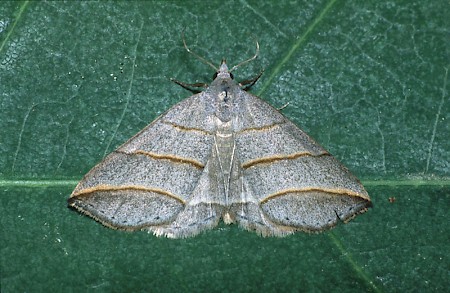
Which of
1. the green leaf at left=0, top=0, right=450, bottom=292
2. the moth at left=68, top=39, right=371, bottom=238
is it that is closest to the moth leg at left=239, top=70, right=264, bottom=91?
the green leaf at left=0, top=0, right=450, bottom=292

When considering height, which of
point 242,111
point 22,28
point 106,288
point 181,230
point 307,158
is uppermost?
point 22,28

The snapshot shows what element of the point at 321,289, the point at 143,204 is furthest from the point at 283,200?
the point at 143,204

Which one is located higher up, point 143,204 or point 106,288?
point 143,204

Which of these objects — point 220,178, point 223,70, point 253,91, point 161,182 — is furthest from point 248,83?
point 161,182

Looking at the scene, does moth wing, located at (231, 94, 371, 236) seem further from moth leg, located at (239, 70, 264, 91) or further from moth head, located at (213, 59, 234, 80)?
moth head, located at (213, 59, 234, 80)

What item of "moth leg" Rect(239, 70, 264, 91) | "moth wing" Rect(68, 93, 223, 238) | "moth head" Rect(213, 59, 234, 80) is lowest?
"moth wing" Rect(68, 93, 223, 238)

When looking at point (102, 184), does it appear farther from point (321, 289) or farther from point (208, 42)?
point (321, 289)

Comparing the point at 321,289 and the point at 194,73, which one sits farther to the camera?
the point at 194,73

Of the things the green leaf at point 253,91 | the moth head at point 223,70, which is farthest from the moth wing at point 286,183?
the moth head at point 223,70
